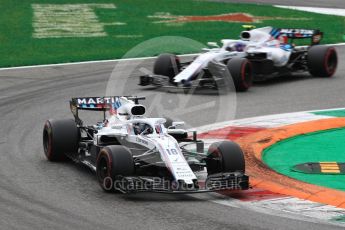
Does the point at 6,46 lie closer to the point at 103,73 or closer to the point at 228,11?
the point at 103,73

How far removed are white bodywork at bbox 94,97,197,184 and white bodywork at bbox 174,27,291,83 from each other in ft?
26.4

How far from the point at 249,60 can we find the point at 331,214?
12068 mm

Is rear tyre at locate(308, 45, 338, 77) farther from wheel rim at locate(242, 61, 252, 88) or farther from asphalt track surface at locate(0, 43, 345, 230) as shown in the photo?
wheel rim at locate(242, 61, 252, 88)

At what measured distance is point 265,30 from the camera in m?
25.5

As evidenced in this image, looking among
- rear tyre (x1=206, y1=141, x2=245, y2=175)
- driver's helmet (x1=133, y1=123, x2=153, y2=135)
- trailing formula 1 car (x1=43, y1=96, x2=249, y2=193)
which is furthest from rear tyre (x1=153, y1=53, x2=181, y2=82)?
rear tyre (x1=206, y1=141, x2=245, y2=175)

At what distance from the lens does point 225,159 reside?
46.3ft

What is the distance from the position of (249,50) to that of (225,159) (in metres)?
11.1

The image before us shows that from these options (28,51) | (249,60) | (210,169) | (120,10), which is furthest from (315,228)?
(120,10)

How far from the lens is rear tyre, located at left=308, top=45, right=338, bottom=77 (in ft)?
83.8

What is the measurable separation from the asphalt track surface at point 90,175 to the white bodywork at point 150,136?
0.47m

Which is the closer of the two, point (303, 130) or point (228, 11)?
point (303, 130)

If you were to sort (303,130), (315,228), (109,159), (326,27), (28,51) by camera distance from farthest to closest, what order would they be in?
(326,27)
(28,51)
(303,130)
(109,159)
(315,228)

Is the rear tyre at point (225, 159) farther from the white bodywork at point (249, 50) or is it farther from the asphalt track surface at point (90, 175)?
the white bodywork at point (249, 50)

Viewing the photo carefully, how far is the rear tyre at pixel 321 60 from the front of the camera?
25.5 meters
